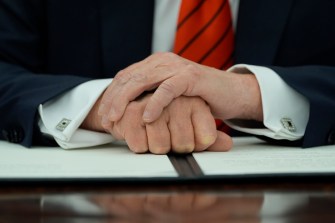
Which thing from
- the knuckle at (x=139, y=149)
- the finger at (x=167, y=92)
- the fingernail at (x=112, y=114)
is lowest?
the knuckle at (x=139, y=149)

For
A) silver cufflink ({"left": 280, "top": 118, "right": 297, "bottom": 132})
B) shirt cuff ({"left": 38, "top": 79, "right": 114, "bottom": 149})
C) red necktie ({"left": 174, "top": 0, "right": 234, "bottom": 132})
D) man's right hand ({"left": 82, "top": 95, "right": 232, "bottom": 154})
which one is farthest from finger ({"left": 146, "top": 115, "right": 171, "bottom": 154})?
red necktie ({"left": 174, "top": 0, "right": 234, "bottom": 132})

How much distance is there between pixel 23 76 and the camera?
1239 mm

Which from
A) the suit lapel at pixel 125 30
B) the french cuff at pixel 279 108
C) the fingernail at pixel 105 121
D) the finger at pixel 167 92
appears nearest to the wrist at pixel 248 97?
the french cuff at pixel 279 108

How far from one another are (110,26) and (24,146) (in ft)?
1.52

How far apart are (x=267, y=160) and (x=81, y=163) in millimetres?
257

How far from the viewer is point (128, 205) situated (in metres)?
0.63

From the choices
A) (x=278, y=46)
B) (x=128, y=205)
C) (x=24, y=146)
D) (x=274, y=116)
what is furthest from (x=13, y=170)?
(x=278, y=46)

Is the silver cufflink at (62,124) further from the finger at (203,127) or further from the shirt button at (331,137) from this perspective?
the shirt button at (331,137)

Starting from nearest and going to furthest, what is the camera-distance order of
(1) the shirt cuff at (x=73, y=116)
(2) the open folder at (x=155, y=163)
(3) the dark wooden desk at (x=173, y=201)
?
(3) the dark wooden desk at (x=173, y=201), (2) the open folder at (x=155, y=163), (1) the shirt cuff at (x=73, y=116)

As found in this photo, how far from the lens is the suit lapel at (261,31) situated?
56.5 inches

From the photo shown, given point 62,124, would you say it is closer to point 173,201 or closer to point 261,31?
point 173,201

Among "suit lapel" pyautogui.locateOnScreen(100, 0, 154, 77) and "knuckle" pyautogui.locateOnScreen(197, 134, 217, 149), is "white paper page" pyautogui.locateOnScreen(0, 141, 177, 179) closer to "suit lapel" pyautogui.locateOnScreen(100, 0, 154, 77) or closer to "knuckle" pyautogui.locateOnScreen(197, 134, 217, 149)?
"knuckle" pyautogui.locateOnScreen(197, 134, 217, 149)

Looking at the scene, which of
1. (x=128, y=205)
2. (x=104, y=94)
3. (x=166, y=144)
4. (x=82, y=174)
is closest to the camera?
(x=128, y=205)

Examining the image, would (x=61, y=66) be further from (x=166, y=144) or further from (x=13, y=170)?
(x=13, y=170)
